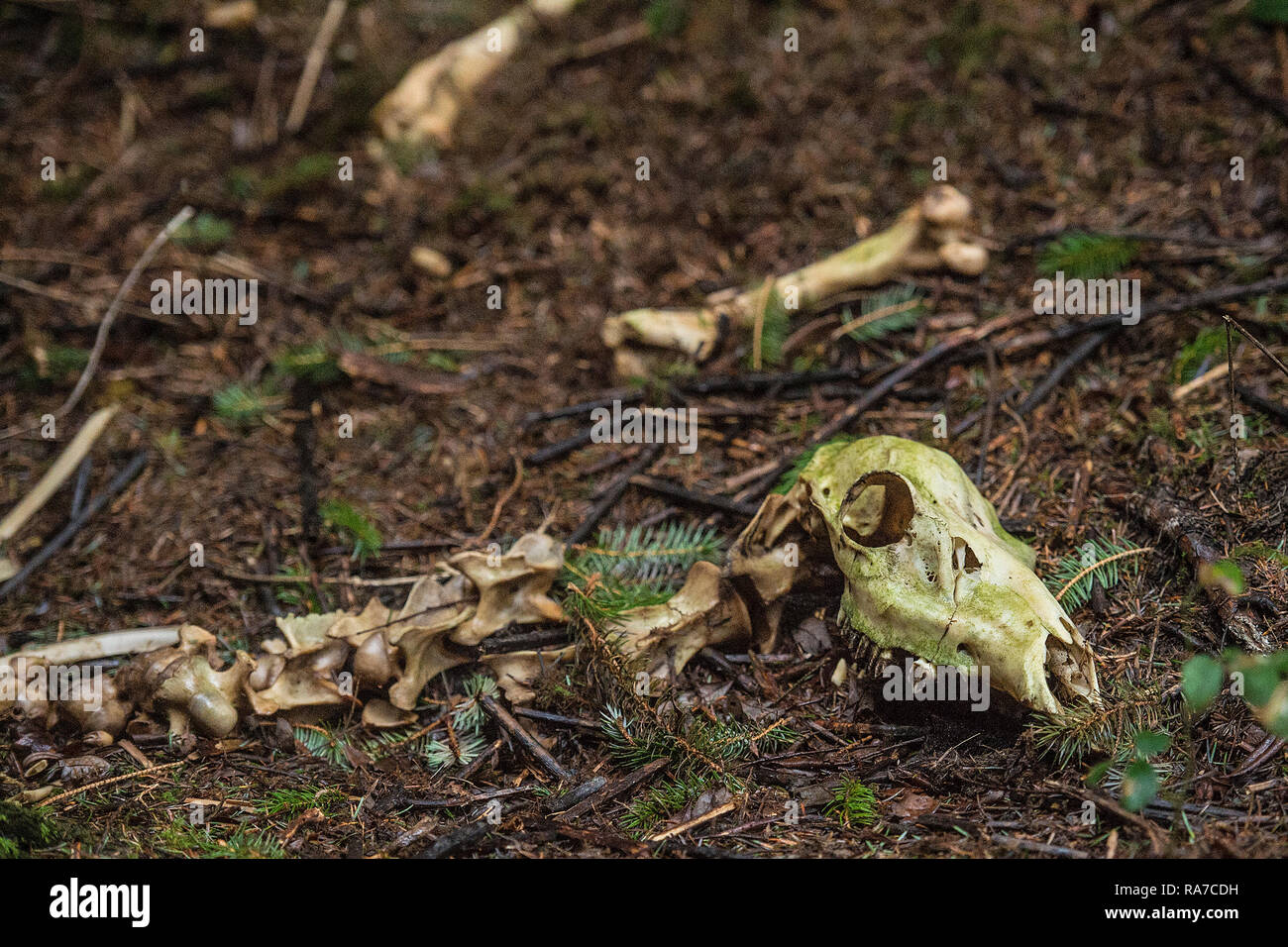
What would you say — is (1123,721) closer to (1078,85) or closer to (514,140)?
(1078,85)

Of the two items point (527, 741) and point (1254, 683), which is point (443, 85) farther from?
point (1254, 683)

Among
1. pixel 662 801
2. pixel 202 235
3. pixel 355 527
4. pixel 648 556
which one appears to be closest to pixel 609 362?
pixel 648 556

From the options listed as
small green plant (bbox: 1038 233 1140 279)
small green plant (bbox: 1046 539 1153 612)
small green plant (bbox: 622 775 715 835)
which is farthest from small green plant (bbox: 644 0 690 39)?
small green plant (bbox: 622 775 715 835)

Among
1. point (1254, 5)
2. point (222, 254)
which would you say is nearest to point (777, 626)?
point (222, 254)

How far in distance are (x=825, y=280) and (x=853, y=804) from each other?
2405 millimetres

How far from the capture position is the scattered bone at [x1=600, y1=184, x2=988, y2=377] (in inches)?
151

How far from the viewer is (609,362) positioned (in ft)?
13.3

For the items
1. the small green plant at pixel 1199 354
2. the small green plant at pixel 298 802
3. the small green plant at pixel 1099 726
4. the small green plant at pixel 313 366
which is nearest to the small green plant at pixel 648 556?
the small green plant at pixel 298 802

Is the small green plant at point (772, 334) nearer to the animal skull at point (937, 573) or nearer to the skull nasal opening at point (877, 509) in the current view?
the animal skull at point (937, 573)

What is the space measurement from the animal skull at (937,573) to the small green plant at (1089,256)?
1.60 m

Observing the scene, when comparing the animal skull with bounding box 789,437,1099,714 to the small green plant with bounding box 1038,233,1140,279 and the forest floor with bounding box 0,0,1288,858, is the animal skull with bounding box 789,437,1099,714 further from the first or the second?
the small green plant with bounding box 1038,233,1140,279

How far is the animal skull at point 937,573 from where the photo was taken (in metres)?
2.25

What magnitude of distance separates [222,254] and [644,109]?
255 centimetres
